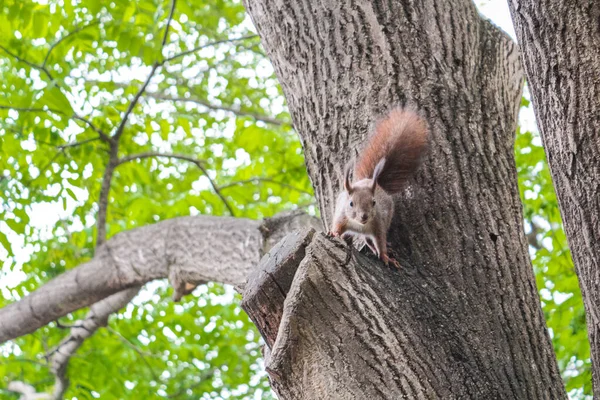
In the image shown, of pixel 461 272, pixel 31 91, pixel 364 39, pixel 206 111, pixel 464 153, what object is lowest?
pixel 461 272

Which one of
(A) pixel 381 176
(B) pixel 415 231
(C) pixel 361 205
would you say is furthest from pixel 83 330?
(B) pixel 415 231

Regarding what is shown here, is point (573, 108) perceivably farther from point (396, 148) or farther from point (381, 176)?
point (381, 176)

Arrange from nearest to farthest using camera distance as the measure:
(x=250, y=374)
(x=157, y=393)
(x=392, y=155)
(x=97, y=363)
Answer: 1. (x=392, y=155)
2. (x=97, y=363)
3. (x=157, y=393)
4. (x=250, y=374)

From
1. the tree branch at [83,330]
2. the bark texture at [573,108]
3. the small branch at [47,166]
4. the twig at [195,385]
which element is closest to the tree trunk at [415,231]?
the bark texture at [573,108]

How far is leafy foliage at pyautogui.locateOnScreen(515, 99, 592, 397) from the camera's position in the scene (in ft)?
12.8

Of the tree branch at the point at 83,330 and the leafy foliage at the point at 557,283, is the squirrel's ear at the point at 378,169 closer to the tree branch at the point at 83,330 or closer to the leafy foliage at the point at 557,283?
the leafy foliage at the point at 557,283

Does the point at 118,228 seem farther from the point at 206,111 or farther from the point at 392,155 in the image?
the point at 392,155

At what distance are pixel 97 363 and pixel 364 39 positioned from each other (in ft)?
12.6

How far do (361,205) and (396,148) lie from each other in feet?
1.19

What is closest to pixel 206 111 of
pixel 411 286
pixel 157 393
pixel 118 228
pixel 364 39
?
pixel 118 228

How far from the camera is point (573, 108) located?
69.9 inches

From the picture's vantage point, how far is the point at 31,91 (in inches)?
179

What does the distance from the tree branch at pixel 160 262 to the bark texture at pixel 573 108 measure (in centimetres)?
184

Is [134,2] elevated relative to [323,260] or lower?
elevated
